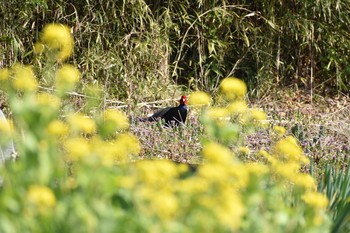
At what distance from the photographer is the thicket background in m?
7.37

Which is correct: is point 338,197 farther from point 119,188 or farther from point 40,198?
point 40,198

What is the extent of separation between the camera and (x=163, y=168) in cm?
176

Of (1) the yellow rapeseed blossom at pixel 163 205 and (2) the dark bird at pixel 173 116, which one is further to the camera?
(2) the dark bird at pixel 173 116

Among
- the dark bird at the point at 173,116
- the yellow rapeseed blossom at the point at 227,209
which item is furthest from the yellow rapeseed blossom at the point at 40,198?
the dark bird at the point at 173,116

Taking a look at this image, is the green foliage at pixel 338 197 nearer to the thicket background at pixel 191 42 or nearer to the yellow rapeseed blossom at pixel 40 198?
the yellow rapeseed blossom at pixel 40 198

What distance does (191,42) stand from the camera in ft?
26.3

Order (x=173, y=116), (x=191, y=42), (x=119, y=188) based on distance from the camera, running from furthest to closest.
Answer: (x=191, y=42) < (x=173, y=116) < (x=119, y=188)

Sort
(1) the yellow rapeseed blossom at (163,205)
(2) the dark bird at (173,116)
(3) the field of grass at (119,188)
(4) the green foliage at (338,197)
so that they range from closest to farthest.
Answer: (1) the yellow rapeseed blossom at (163,205) → (3) the field of grass at (119,188) → (4) the green foliage at (338,197) → (2) the dark bird at (173,116)

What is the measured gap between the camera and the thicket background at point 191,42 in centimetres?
737

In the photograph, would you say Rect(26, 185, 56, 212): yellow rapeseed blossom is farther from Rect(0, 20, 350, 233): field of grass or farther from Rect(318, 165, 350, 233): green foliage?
Rect(318, 165, 350, 233): green foliage

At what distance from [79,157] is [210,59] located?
6224mm

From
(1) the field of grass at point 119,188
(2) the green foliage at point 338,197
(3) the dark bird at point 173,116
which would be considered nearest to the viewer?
(1) the field of grass at point 119,188

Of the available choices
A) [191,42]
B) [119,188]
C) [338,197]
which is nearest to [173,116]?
[191,42]

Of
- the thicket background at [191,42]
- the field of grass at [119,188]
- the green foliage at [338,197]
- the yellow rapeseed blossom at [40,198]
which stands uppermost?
the yellow rapeseed blossom at [40,198]
